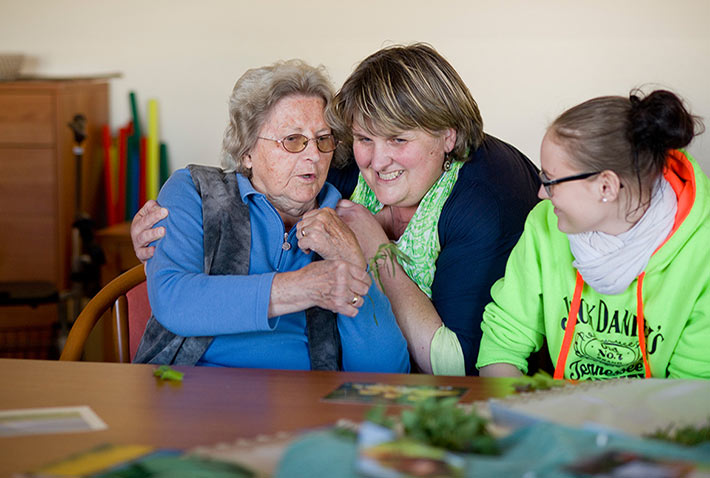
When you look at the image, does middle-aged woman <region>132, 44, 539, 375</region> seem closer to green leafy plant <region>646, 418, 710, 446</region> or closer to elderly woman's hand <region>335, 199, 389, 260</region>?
elderly woman's hand <region>335, 199, 389, 260</region>

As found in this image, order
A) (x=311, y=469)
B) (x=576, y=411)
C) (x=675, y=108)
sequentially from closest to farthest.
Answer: (x=311, y=469) < (x=576, y=411) < (x=675, y=108)

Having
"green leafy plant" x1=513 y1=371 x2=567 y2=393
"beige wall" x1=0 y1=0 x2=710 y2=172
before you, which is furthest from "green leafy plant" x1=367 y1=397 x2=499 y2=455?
"beige wall" x1=0 y1=0 x2=710 y2=172

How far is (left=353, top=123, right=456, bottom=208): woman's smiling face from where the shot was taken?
214cm

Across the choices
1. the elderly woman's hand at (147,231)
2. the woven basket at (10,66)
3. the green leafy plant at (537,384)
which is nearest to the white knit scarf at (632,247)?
the green leafy plant at (537,384)

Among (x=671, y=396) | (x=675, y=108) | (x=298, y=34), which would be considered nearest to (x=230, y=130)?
(x=675, y=108)

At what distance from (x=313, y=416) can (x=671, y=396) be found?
0.61m

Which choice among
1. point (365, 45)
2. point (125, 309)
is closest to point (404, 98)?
point (125, 309)

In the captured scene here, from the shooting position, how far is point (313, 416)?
4.42ft

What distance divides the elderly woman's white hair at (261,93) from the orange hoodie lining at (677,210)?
2.68 ft

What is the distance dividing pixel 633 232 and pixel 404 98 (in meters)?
0.69

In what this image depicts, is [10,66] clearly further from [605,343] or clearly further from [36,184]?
[605,343]

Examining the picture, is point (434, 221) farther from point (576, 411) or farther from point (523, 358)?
point (576, 411)

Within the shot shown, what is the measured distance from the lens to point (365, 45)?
3.97 meters

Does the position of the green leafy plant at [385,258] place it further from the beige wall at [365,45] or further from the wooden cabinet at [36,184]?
the wooden cabinet at [36,184]
